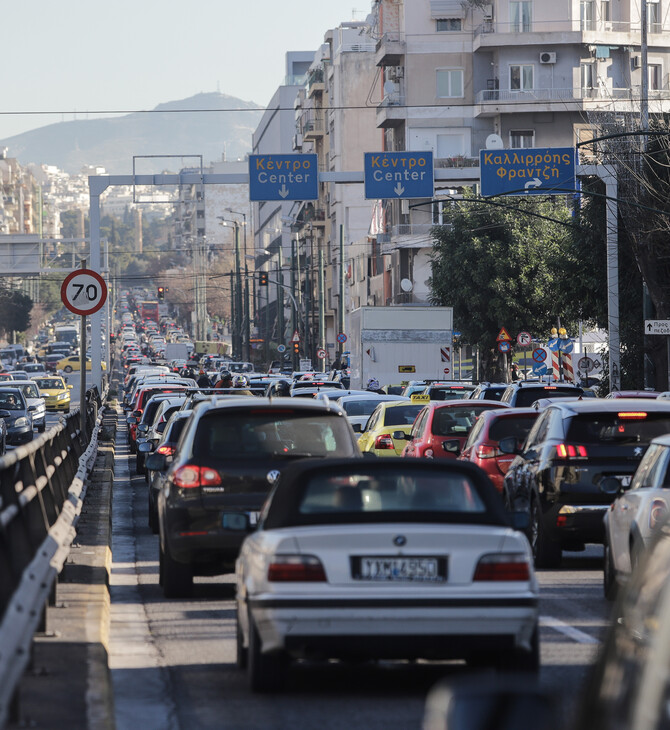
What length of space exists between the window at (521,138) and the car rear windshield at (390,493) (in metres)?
77.8

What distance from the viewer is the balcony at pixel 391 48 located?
8769 cm

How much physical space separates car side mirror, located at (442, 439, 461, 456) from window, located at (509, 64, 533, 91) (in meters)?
64.9

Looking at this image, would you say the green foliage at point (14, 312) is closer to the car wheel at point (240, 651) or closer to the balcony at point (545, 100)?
the balcony at point (545, 100)

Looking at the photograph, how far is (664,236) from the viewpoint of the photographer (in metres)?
41.1

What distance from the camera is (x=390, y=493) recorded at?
341 inches

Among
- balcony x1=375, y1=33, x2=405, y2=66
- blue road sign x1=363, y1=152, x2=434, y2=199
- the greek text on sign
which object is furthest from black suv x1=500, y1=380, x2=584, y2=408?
balcony x1=375, y1=33, x2=405, y2=66

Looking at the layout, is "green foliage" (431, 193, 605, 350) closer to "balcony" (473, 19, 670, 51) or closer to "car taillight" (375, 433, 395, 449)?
"balcony" (473, 19, 670, 51)

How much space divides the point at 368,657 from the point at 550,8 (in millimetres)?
80440

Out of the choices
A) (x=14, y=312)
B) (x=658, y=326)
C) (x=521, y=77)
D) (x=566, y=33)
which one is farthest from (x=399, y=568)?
(x=14, y=312)

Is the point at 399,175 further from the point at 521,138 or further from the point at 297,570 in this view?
the point at 521,138

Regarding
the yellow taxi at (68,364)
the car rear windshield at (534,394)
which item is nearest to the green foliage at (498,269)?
→ the car rear windshield at (534,394)

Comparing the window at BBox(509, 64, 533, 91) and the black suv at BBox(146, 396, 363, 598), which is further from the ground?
the window at BBox(509, 64, 533, 91)

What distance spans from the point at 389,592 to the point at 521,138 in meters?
79.3

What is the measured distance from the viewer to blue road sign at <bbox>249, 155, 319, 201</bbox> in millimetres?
45375
